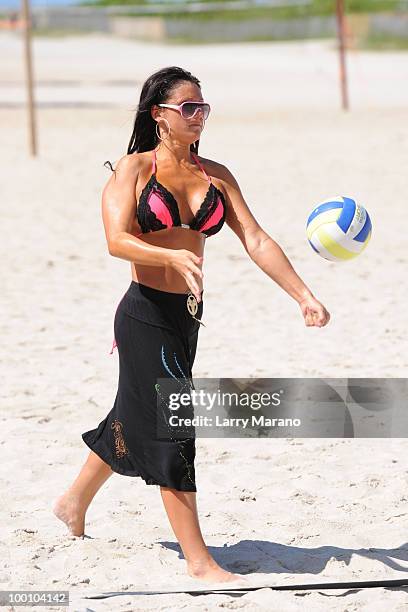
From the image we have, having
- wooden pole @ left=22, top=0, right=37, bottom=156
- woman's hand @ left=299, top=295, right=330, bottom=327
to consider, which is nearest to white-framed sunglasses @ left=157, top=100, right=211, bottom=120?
woman's hand @ left=299, top=295, right=330, bottom=327

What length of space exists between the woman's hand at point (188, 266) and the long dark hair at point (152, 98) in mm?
490

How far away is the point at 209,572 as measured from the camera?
3.89m

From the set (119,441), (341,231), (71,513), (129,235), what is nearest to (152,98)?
(129,235)

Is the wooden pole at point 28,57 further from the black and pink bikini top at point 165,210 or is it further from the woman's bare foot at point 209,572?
the woman's bare foot at point 209,572

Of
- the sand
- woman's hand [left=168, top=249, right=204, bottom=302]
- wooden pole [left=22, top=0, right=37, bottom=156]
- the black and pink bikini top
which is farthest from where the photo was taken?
wooden pole [left=22, top=0, right=37, bottom=156]

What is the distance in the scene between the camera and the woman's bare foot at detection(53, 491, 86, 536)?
4.25 metres

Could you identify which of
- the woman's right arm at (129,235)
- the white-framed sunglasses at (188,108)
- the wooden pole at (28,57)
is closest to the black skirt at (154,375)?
the woman's right arm at (129,235)

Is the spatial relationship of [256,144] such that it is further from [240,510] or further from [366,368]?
[240,510]

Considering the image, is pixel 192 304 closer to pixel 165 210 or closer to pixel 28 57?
pixel 165 210

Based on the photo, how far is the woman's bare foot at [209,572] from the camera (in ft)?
12.7

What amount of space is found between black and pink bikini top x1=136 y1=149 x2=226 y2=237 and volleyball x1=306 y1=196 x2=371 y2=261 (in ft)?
1.85

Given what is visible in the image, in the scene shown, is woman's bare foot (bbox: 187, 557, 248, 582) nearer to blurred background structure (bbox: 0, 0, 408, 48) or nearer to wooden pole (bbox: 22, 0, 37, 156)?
wooden pole (bbox: 22, 0, 37, 156)

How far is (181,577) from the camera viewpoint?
13.0 ft

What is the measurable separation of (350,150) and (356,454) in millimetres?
10345
